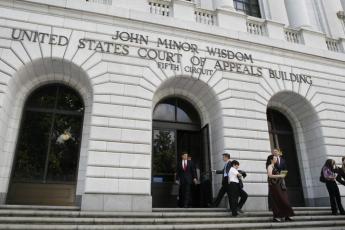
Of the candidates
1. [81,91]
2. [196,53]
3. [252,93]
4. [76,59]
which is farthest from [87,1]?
[252,93]

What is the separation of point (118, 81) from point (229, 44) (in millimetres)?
5562

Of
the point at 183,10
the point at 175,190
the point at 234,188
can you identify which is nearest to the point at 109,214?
the point at 175,190

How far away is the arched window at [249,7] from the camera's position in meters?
17.6

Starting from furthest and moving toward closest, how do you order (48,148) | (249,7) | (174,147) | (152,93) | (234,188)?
(249,7)
(174,147)
(152,93)
(48,148)
(234,188)

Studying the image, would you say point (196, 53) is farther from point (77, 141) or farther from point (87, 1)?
point (77, 141)

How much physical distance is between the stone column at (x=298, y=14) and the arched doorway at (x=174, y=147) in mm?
8087

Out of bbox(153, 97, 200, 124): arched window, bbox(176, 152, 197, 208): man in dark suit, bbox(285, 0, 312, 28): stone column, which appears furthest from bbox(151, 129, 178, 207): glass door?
bbox(285, 0, 312, 28): stone column

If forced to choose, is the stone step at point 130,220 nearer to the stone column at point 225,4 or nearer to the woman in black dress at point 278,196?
the woman in black dress at point 278,196

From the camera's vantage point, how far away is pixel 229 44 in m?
13.9

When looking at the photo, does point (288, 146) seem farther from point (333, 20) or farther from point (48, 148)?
point (48, 148)

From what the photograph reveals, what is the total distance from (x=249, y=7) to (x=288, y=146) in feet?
27.9

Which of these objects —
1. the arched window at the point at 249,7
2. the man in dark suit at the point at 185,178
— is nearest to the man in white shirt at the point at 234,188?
the man in dark suit at the point at 185,178

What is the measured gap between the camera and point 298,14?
55.5 ft

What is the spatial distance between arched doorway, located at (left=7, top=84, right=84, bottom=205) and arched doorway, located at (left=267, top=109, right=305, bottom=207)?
30.1 feet
